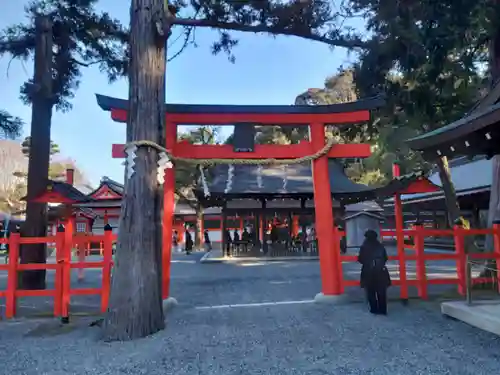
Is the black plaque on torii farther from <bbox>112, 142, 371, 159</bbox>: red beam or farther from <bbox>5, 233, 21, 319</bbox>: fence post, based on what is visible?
<bbox>5, 233, 21, 319</bbox>: fence post

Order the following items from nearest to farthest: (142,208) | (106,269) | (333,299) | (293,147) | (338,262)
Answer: (142,208) → (106,269) → (333,299) → (338,262) → (293,147)

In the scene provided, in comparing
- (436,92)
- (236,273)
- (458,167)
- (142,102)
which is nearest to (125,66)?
(142,102)

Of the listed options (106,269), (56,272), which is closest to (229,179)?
(106,269)

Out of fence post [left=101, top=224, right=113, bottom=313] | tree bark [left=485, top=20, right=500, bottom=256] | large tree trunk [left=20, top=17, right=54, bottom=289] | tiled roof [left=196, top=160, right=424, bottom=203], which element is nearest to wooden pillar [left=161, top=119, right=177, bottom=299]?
fence post [left=101, top=224, right=113, bottom=313]

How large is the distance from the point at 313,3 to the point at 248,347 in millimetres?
5683

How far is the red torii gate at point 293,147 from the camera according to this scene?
7477mm

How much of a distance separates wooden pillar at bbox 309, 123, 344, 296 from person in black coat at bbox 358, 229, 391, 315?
32.7 inches

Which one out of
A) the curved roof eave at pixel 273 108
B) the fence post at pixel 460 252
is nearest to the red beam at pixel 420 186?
the fence post at pixel 460 252

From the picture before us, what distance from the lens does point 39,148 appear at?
10.1 meters

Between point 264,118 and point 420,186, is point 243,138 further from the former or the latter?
point 420,186

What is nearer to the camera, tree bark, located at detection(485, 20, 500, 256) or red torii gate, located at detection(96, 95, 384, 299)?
red torii gate, located at detection(96, 95, 384, 299)

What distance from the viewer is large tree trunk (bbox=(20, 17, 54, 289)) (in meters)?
9.36

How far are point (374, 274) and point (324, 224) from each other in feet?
4.78

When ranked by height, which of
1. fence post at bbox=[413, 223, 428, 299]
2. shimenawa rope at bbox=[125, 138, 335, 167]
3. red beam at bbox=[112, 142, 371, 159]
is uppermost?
red beam at bbox=[112, 142, 371, 159]
